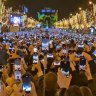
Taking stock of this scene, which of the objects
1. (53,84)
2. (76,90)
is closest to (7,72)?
(53,84)

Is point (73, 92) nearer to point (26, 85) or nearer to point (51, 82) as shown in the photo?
point (26, 85)

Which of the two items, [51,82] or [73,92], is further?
[51,82]

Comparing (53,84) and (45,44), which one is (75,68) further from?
(53,84)

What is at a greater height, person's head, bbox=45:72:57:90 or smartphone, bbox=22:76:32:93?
smartphone, bbox=22:76:32:93

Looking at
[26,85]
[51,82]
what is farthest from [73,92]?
[51,82]

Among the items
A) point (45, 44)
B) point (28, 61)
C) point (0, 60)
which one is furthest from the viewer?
point (28, 61)

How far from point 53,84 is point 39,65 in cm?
456

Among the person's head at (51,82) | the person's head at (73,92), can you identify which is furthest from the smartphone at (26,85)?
the person's head at (51,82)

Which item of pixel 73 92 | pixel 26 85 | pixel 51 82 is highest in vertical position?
pixel 26 85

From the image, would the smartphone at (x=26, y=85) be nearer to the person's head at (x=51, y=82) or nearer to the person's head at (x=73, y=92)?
the person's head at (x=73, y=92)

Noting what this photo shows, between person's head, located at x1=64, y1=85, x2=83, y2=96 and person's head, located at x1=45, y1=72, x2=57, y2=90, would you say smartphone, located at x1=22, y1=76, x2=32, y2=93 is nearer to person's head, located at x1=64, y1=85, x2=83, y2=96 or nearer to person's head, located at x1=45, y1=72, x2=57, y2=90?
person's head, located at x1=64, y1=85, x2=83, y2=96

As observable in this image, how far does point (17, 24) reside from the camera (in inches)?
1319

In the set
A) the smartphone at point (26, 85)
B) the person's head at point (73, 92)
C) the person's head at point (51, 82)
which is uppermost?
the smartphone at point (26, 85)

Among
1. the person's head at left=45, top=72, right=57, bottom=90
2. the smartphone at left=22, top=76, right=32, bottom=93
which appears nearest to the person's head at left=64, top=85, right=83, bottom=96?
the smartphone at left=22, top=76, right=32, bottom=93
